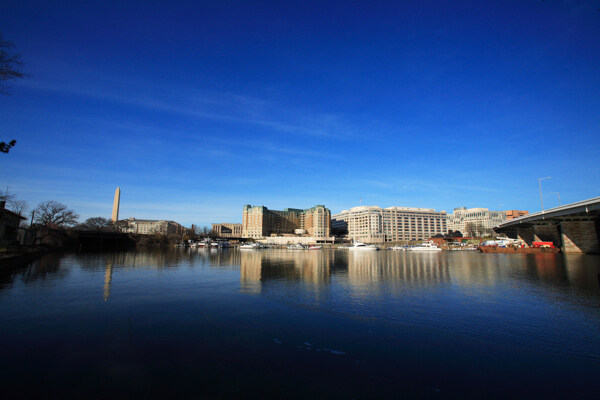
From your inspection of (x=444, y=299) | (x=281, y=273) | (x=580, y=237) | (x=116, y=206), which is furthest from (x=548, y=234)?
(x=116, y=206)

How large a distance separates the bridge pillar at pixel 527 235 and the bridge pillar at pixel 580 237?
22.3 meters

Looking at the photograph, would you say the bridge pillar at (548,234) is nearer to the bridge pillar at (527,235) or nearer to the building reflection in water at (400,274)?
the bridge pillar at (527,235)

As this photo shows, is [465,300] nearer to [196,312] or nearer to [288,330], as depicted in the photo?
[288,330]

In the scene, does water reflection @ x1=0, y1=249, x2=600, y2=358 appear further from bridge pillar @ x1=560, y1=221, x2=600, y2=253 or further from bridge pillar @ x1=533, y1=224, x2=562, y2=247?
bridge pillar @ x1=533, y1=224, x2=562, y2=247

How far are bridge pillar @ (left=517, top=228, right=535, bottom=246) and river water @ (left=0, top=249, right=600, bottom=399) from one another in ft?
294

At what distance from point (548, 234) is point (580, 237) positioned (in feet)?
54.3

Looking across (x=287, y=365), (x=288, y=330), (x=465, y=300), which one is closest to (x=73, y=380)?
(x=287, y=365)

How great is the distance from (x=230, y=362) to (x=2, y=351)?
697 centimetres

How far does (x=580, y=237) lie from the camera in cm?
6619

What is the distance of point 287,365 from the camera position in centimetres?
817

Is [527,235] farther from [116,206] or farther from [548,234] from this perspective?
[116,206]

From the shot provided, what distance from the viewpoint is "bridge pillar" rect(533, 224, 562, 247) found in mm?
78419

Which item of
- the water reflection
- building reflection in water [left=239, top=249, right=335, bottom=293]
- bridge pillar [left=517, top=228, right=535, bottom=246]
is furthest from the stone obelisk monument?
bridge pillar [left=517, top=228, right=535, bottom=246]

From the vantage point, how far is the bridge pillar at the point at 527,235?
295 ft
